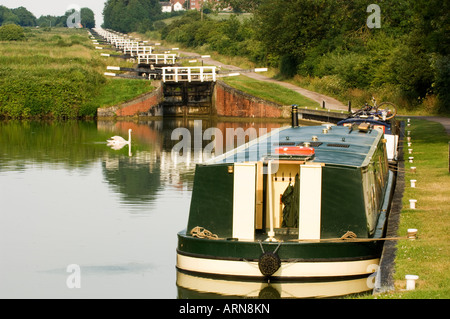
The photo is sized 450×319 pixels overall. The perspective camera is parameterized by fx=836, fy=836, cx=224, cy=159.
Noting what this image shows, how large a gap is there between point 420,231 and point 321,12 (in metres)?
43.7

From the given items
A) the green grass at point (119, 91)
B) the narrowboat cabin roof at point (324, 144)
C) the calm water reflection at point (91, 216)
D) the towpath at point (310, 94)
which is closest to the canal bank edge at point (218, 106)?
the green grass at point (119, 91)

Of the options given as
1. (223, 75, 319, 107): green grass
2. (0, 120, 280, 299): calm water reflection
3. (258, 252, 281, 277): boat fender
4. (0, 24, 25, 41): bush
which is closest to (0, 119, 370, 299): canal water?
(0, 120, 280, 299): calm water reflection

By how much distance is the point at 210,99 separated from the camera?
182ft

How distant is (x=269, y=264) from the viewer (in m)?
13.6

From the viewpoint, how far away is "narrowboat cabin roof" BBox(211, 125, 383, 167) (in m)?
15.7

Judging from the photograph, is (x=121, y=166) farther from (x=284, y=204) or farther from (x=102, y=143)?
(x=284, y=204)

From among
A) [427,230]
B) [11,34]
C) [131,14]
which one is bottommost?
[427,230]

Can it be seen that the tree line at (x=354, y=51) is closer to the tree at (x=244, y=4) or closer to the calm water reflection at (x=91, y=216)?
the calm water reflection at (x=91, y=216)

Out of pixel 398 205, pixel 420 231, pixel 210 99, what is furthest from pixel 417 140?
pixel 210 99

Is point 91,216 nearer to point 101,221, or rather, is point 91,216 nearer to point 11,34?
point 101,221

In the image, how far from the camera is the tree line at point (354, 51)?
4291cm

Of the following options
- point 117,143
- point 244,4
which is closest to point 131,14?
point 244,4

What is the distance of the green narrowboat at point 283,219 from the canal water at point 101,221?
0.35 meters

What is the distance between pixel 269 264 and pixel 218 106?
41.4 m
